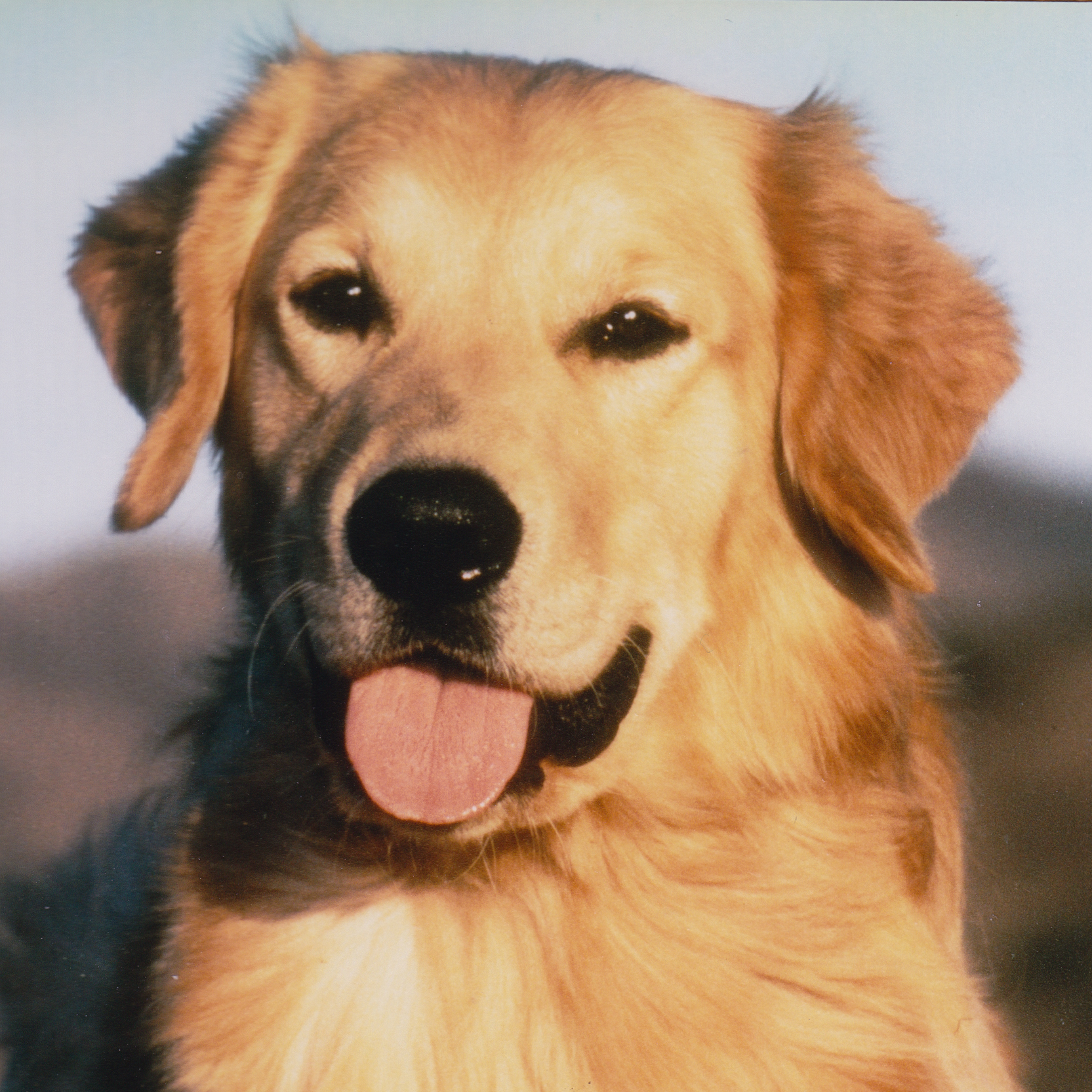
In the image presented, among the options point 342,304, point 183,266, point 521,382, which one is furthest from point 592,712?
point 183,266

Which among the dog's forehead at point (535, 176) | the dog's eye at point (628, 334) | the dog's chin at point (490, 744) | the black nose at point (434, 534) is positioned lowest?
the dog's chin at point (490, 744)

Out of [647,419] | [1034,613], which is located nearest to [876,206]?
[647,419]

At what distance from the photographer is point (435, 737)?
189 cm

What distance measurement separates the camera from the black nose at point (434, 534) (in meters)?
1.74

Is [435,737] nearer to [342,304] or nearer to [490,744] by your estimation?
[490,744]

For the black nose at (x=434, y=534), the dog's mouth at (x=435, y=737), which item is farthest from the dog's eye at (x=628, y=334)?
the dog's mouth at (x=435, y=737)

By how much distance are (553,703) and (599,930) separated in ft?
1.67

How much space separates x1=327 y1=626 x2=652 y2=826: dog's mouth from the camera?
1.88m

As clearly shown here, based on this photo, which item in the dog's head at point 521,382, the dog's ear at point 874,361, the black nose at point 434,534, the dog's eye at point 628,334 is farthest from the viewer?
the dog's ear at point 874,361

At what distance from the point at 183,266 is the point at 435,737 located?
4.17ft

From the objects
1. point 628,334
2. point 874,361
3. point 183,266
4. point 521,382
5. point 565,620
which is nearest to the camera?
point 565,620

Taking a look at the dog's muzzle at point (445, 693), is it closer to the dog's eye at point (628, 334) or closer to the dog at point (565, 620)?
the dog at point (565, 620)

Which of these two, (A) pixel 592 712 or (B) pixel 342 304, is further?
(B) pixel 342 304

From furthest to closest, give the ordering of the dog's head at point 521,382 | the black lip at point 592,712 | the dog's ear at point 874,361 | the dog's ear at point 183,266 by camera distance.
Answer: the dog's ear at point 183,266
the dog's ear at point 874,361
the black lip at point 592,712
the dog's head at point 521,382
